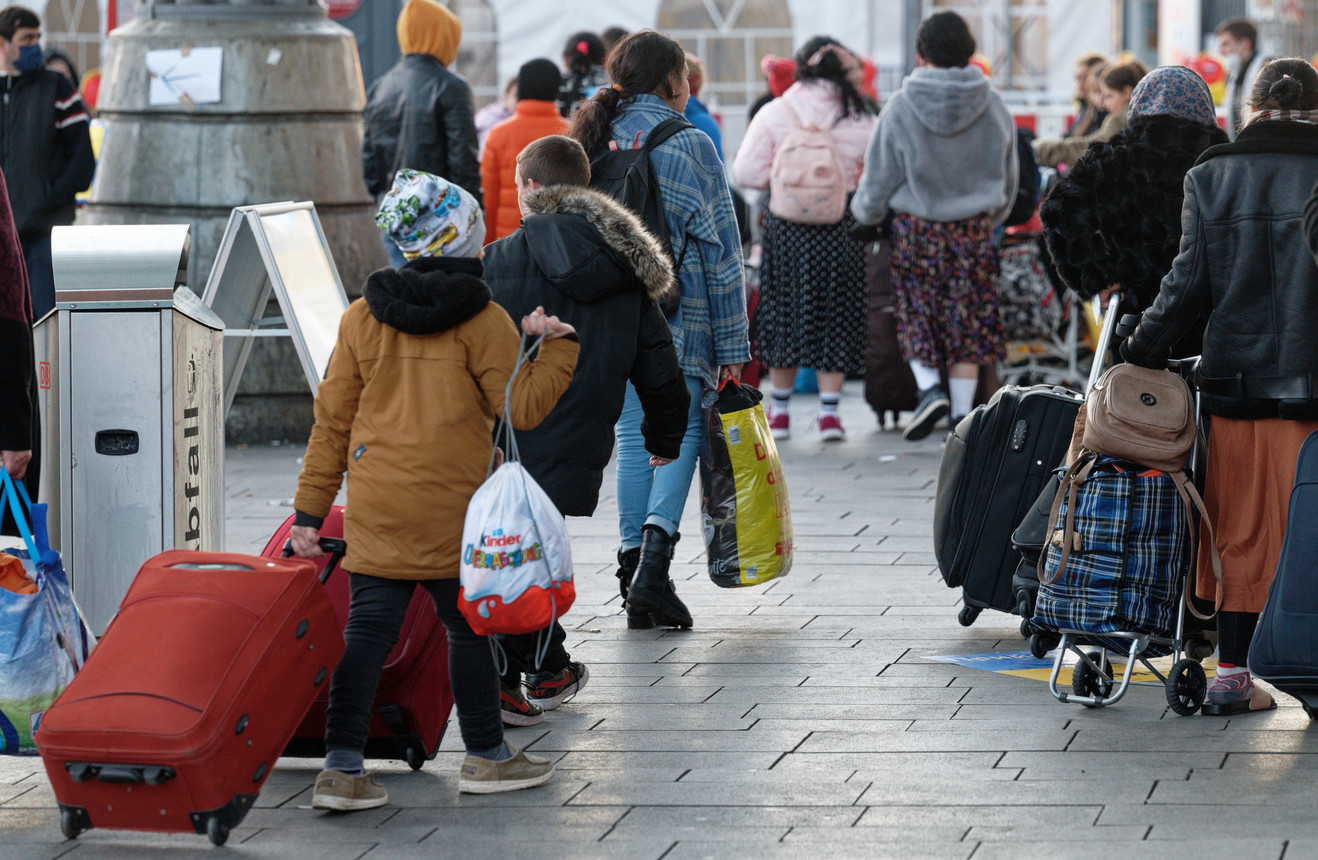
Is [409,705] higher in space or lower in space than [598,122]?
lower

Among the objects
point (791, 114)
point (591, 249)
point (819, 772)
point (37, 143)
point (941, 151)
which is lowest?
point (819, 772)

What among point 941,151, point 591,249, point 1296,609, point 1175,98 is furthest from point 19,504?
point 941,151

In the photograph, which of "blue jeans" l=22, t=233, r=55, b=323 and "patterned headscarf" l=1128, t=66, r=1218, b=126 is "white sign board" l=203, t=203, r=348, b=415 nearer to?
"blue jeans" l=22, t=233, r=55, b=323

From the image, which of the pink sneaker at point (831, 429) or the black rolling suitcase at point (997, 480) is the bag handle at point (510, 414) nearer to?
the black rolling suitcase at point (997, 480)

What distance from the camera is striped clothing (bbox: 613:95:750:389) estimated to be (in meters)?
5.82

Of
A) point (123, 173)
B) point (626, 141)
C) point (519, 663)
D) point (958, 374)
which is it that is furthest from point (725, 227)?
point (123, 173)

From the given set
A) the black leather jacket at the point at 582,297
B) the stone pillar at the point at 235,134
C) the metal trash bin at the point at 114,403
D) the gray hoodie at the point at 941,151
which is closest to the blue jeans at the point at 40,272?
the stone pillar at the point at 235,134

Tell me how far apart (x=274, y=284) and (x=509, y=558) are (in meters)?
3.32

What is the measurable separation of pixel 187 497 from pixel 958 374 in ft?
17.0

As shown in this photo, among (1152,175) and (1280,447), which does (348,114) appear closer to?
(1152,175)

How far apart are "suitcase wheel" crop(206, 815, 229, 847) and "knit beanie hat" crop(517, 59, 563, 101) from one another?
634 centimetres

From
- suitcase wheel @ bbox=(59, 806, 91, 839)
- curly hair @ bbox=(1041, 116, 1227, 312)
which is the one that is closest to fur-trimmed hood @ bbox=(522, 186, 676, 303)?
curly hair @ bbox=(1041, 116, 1227, 312)

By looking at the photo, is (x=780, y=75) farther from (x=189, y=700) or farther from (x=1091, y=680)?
(x=189, y=700)

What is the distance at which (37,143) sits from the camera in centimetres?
972
